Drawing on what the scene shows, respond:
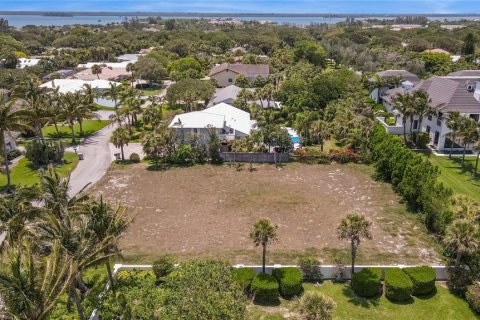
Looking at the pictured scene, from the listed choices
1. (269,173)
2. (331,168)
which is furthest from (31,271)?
(331,168)

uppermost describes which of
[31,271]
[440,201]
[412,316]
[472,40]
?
[472,40]

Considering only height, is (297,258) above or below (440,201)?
below

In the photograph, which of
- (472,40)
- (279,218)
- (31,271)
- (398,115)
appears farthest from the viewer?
(472,40)

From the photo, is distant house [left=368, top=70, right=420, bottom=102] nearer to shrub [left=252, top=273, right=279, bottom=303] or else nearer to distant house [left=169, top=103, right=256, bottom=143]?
distant house [left=169, top=103, right=256, bottom=143]

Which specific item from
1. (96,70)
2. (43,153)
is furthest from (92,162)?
(96,70)

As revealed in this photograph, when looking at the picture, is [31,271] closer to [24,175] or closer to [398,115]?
[24,175]

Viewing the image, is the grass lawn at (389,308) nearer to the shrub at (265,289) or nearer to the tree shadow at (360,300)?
the tree shadow at (360,300)
